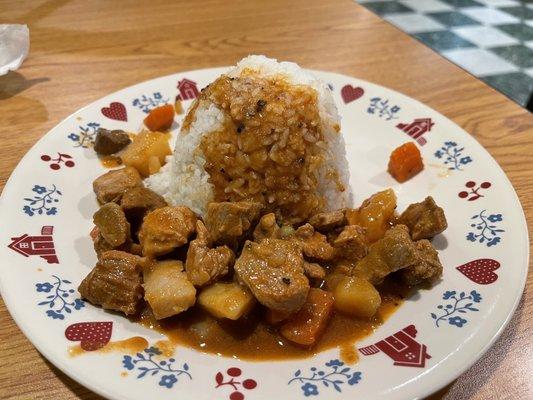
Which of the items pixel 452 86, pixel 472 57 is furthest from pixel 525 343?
pixel 472 57

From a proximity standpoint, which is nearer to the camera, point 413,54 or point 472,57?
point 413,54

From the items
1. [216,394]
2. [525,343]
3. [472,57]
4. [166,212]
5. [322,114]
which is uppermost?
[322,114]

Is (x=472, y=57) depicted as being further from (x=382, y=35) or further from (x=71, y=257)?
(x=71, y=257)

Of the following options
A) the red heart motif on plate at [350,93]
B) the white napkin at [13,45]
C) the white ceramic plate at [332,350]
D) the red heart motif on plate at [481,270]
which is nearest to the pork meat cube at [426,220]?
the white ceramic plate at [332,350]

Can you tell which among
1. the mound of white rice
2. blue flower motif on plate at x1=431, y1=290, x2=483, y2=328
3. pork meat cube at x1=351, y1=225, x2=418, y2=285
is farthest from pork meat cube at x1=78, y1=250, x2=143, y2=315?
blue flower motif on plate at x1=431, y1=290, x2=483, y2=328

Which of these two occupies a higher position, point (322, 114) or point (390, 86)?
point (322, 114)

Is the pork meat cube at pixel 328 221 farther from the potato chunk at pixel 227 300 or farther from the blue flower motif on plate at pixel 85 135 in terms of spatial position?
the blue flower motif on plate at pixel 85 135
